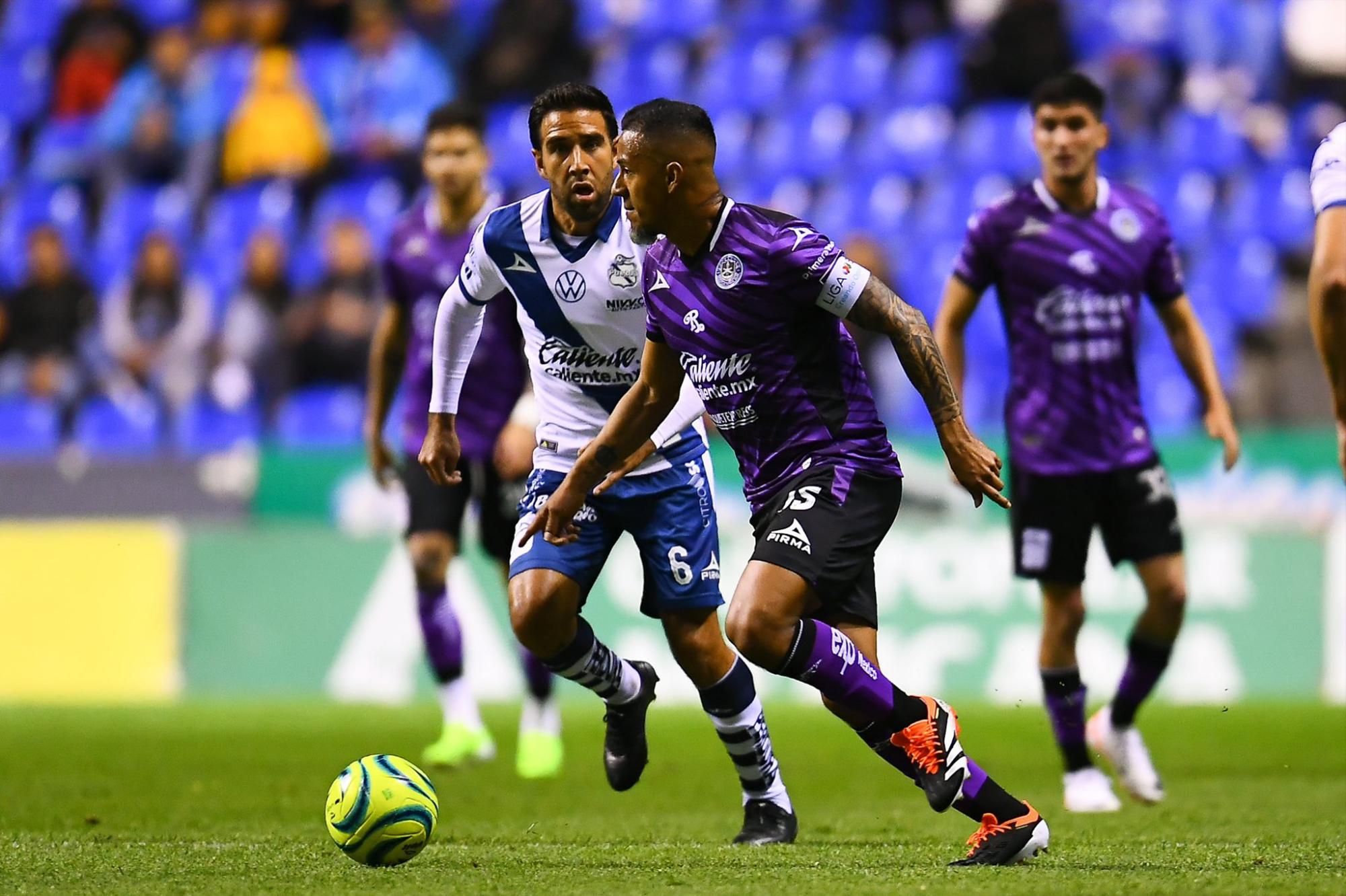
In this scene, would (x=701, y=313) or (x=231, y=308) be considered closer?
(x=701, y=313)

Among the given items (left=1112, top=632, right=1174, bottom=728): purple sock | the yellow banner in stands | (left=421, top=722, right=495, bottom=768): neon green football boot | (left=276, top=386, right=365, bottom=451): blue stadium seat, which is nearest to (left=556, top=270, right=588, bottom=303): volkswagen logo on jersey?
(left=1112, top=632, right=1174, bottom=728): purple sock

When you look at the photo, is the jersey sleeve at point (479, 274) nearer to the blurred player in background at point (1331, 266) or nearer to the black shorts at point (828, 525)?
the black shorts at point (828, 525)

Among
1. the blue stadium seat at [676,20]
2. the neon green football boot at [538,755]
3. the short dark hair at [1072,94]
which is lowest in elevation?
the neon green football boot at [538,755]

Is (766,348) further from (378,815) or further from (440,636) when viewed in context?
(440,636)

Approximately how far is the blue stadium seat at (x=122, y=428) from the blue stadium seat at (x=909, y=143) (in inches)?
264

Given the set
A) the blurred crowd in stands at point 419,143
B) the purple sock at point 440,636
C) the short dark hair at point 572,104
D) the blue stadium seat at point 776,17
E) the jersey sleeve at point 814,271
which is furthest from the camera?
the blue stadium seat at point 776,17

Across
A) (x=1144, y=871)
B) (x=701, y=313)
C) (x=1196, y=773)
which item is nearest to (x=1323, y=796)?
(x=1196, y=773)

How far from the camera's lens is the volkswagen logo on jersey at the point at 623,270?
6.36m

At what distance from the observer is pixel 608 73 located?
60.8 feet

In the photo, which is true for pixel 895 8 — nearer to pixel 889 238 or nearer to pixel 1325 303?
pixel 889 238

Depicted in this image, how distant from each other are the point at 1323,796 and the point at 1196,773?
4.33 ft

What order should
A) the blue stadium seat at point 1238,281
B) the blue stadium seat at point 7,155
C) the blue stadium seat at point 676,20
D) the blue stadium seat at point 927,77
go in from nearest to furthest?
the blue stadium seat at point 1238,281, the blue stadium seat at point 927,77, the blue stadium seat at point 676,20, the blue stadium seat at point 7,155

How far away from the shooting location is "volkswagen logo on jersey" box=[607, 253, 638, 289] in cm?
636

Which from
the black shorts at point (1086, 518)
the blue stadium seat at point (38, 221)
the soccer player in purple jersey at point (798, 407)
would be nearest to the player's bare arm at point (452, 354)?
the soccer player in purple jersey at point (798, 407)
